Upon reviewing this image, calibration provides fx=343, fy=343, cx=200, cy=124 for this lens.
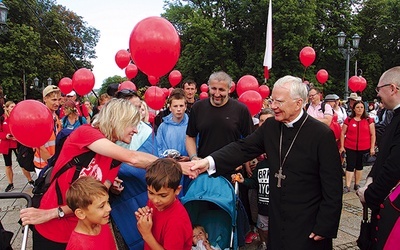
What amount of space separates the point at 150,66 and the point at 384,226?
2796 mm

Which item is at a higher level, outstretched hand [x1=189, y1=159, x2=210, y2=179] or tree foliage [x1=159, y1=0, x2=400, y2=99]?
tree foliage [x1=159, y1=0, x2=400, y2=99]

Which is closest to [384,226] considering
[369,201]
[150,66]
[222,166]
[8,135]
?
[369,201]

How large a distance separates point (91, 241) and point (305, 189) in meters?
1.62

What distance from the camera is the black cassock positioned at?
256 centimetres

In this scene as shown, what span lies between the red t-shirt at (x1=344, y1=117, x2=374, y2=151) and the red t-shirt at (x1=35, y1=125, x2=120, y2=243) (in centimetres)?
582

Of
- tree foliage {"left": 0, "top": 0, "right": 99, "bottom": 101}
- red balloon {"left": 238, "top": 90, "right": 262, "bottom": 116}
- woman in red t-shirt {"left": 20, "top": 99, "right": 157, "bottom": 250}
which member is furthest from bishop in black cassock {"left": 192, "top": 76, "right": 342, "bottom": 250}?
tree foliage {"left": 0, "top": 0, "right": 99, "bottom": 101}

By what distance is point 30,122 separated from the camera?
3.92 meters

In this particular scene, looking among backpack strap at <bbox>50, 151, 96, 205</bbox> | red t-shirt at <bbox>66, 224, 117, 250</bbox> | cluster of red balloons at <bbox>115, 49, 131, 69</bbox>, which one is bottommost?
red t-shirt at <bbox>66, 224, 117, 250</bbox>

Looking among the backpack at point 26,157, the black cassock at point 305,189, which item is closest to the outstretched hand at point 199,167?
the black cassock at point 305,189

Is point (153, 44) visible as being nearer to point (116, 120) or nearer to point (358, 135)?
point (116, 120)

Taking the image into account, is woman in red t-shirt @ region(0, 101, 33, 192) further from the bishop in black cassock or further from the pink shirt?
the pink shirt

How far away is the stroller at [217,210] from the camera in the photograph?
10.7ft

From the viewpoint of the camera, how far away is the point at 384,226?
259 centimetres

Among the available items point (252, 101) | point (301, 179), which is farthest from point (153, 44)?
point (252, 101)
